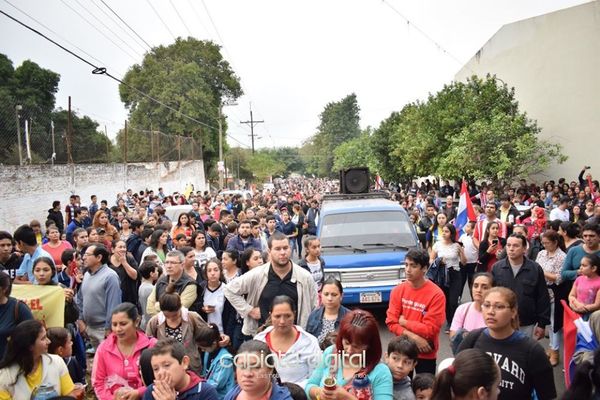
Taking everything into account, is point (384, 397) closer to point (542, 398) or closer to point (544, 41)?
point (542, 398)

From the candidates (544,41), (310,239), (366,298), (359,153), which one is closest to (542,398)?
(310,239)

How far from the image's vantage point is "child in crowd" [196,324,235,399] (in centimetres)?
428

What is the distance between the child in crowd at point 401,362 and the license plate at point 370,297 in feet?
15.5

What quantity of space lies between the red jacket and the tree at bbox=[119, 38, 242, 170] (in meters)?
40.6

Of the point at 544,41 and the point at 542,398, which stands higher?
the point at 544,41

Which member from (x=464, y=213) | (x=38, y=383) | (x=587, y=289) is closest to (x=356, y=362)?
(x=38, y=383)

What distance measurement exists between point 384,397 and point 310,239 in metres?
4.08

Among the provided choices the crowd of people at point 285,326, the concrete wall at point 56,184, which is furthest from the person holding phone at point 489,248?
the concrete wall at point 56,184

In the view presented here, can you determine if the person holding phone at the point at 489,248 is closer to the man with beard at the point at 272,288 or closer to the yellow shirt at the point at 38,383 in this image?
the man with beard at the point at 272,288

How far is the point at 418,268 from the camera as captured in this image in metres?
5.01

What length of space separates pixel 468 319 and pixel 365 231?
5.12 meters

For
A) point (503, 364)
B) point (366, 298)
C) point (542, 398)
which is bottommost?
point (366, 298)

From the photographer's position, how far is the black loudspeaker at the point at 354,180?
18.6 metres

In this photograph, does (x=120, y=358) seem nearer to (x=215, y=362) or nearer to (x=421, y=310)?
(x=215, y=362)
